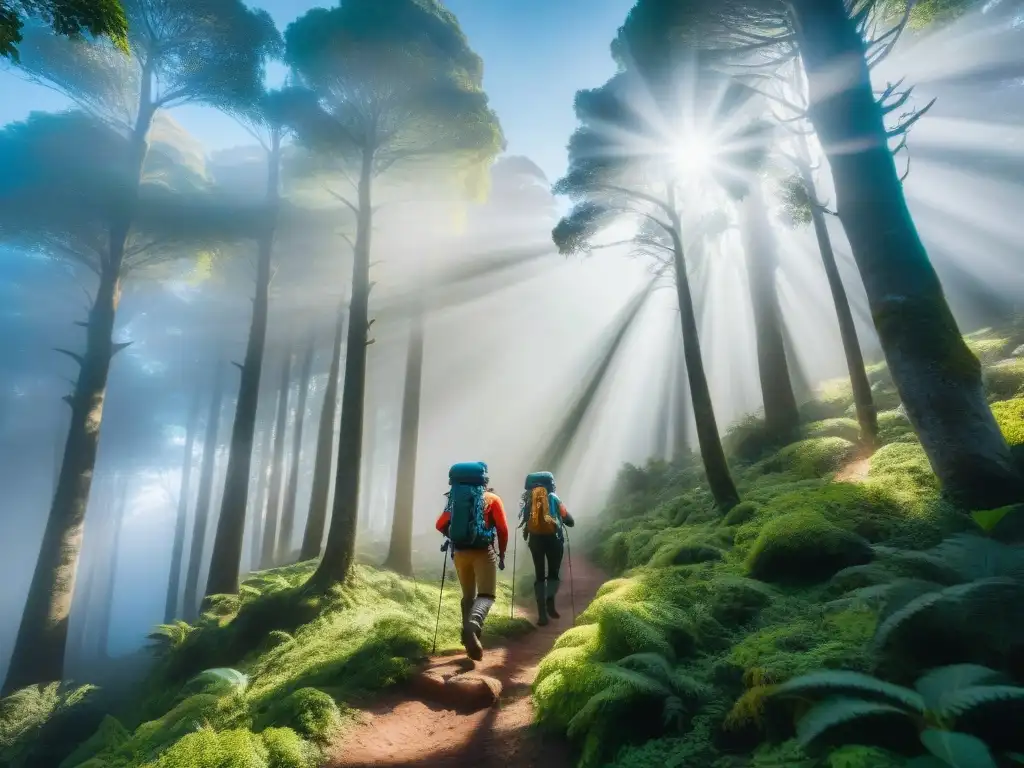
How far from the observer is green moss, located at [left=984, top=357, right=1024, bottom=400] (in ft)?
25.7

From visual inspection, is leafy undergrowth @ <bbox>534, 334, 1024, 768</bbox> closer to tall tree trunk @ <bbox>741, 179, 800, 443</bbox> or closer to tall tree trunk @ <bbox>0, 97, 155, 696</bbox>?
tall tree trunk @ <bbox>741, 179, 800, 443</bbox>

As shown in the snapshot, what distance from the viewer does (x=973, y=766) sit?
4.68 feet

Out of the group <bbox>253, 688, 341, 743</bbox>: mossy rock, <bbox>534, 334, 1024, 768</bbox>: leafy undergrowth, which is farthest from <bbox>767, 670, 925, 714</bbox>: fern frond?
<bbox>253, 688, 341, 743</bbox>: mossy rock

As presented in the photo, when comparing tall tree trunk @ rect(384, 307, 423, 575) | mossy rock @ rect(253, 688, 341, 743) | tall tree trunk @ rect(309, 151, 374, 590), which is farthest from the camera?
tall tree trunk @ rect(384, 307, 423, 575)

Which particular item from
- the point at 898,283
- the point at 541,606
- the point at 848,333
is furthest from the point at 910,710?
the point at 848,333

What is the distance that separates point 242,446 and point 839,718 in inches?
520

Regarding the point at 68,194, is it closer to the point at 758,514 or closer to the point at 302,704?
the point at 302,704

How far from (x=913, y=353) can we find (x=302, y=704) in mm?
6897

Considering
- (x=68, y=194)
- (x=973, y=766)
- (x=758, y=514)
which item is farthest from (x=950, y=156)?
(x=68, y=194)

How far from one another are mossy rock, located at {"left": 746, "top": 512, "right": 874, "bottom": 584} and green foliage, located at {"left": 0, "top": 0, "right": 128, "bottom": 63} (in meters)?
8.79

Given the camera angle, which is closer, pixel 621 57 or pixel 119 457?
pixel 621 57

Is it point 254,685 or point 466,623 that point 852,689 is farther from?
point 254,685

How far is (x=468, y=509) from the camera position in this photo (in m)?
5.73

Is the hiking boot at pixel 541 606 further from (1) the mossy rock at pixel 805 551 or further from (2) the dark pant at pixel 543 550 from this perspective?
(1) the mossy rock at pixel 805 551
